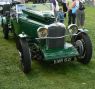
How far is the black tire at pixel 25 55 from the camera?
8266 millimetres

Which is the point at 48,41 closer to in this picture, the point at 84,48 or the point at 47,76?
the point at 47,76

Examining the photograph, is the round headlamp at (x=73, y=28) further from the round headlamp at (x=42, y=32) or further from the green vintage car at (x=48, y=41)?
the round headlamp at (x=42, y=32)

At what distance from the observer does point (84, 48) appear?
924 centimetres

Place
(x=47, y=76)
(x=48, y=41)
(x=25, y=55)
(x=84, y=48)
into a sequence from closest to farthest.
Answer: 1. (x=25, y=55)
2. (x=47, y=76)
3. (x=48, y=41)
4. (x=84, y=48)

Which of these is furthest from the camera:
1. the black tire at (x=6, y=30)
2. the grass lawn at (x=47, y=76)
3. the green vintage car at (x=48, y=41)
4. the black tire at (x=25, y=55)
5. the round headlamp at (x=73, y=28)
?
the black tire at (x=6, y=30)

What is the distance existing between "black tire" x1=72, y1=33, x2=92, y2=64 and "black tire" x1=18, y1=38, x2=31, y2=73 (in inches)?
65.2

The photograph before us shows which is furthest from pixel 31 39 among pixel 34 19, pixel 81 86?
pixel 81 86

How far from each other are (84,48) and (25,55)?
6.02ft

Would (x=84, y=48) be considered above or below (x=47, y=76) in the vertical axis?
above

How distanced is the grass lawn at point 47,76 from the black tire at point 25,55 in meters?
0.19

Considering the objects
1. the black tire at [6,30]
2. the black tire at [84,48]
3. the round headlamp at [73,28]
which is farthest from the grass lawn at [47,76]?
the black tire at [6,30]

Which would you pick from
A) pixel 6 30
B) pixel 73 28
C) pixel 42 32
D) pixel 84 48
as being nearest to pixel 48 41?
pixel 42 32

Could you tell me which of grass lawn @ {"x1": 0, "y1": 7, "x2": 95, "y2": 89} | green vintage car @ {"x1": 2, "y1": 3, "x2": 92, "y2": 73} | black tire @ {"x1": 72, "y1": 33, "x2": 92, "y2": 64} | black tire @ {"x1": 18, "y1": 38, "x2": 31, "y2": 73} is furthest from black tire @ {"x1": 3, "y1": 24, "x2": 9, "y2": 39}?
black tire @ {"x1": 18, "y1": 38, "x2": 31, "y2": 73}

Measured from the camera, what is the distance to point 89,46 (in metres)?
9.11
